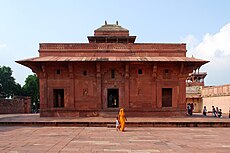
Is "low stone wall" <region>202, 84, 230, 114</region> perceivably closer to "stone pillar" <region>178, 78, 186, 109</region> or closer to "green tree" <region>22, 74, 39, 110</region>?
"stone pillar" <region>178, 78, 186, 109</region>

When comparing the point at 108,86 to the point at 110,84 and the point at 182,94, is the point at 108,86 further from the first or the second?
the point at 182,94

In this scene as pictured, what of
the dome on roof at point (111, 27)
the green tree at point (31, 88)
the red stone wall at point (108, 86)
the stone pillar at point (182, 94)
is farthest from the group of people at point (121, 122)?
the green tree at point (31, 88)

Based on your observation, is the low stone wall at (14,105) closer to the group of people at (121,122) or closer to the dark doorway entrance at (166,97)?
the dark doorway entrance at (166,97)

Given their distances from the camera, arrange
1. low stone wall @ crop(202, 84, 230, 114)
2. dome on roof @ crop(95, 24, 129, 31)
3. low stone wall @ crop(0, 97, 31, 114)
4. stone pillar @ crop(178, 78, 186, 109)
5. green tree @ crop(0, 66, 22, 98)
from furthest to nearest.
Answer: green tree @ crop(0, 66, 22, 98) → low stone wall @ crop(0, 97, 31, 114) → low stone wall @ crop(202, 84, 230, 114) → dome on roof @ crop(95, 24, 129, 31) → stone pillar @ crop(178, 78, 186, 109)

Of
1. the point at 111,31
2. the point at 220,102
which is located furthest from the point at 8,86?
the point at 220,102

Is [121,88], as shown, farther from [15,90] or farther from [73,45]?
[15,90]

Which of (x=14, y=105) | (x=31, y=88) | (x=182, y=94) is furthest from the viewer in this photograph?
(x=31, y=88)

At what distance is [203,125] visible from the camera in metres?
15.1

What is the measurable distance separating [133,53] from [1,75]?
34126mm

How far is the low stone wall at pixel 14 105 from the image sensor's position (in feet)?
94.6

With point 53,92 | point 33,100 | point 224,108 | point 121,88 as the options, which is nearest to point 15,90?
point 33,100

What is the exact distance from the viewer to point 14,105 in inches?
1205

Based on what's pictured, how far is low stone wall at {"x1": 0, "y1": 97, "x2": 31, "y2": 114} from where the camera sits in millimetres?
28828

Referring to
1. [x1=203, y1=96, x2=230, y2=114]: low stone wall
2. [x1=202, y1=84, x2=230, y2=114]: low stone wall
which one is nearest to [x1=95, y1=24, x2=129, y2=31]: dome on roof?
[x1=202, y1=84, x2=230, y2=114]: low stone wall
